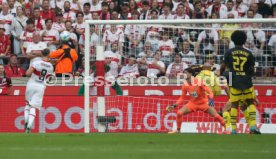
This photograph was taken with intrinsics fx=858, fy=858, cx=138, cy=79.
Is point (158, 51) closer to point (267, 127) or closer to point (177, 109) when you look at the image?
point (177, 109)

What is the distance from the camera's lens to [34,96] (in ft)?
65.9

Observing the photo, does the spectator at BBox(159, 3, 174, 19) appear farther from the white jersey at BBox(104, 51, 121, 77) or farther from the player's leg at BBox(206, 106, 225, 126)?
the player's leg at BBox(206, 106, 225, 126)

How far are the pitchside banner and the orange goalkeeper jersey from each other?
3.40 feet

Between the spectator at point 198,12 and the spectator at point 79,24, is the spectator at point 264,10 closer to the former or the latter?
the spectator at point 198,12

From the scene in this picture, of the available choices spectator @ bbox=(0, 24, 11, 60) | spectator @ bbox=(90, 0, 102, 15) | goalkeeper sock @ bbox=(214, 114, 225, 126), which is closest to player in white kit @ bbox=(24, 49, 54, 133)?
spectator @ bbox=(0, 24, 11, 60)

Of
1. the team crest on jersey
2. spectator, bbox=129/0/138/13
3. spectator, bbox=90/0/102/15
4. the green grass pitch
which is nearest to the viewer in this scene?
the green grass pitch

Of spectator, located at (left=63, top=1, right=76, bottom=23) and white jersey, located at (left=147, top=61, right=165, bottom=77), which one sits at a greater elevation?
spectator, located at (left=63, top=1, right=76, bottom=23)

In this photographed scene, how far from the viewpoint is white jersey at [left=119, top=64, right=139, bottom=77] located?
A: 20.4 m

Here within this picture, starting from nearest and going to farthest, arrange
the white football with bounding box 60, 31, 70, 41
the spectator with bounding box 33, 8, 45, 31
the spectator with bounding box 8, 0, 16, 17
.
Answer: the white football with bounding box 60, 31, 70, 41 → the spectator with bounding box 33, 8, 45, 31 → the spectator with bounding box 8, 0, 16, 17

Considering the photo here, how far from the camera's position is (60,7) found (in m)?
25.0

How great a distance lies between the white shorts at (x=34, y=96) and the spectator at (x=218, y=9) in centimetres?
598

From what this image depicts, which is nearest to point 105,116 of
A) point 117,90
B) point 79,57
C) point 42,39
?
point 117,90

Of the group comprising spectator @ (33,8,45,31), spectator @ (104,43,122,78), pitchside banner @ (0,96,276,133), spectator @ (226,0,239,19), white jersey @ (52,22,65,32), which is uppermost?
spectator @ (226,0,239,19)

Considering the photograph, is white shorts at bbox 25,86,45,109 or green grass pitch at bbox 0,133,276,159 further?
white shorts at bbox 25,86,45,109
